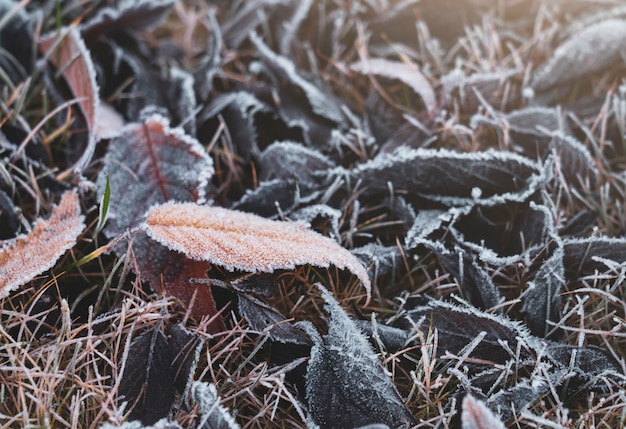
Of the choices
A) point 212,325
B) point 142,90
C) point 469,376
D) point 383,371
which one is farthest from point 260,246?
Answer: point 142,90

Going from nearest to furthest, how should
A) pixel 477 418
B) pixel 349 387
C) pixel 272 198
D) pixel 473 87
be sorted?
pixel 477 418 → pixel 349 387 → pixel 272 198 → pixel 473 87

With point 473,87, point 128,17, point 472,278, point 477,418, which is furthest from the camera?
point 128,17

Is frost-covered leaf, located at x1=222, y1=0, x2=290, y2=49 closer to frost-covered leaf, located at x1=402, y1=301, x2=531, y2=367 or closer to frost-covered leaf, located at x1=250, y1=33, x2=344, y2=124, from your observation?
frost-covered leaf, located at x1=250, y1=33, x2=344, y2=124

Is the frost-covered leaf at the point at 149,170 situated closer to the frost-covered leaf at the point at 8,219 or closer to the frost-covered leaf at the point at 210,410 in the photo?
the frost-covered leaf at the point at 8,219

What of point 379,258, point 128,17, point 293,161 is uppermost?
point 128,17

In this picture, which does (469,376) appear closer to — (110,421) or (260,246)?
(260,246)

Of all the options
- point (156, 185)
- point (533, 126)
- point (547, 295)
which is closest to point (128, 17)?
point (156, 185)

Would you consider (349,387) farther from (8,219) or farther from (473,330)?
(8,219)

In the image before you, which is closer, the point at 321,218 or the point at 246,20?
the point at 321,218
